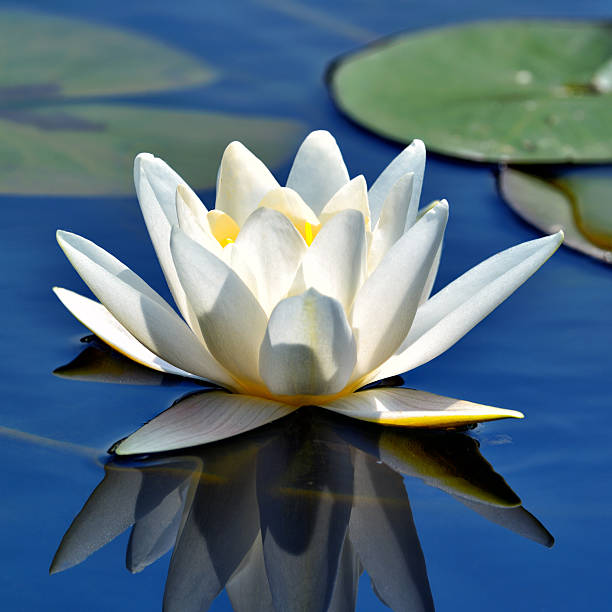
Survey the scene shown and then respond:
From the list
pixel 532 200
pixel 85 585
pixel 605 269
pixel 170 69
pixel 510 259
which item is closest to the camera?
pixel 85 585

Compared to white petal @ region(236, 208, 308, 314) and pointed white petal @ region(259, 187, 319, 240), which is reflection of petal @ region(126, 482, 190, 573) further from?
pointed white petal @ region(259, 187, 319, 240)

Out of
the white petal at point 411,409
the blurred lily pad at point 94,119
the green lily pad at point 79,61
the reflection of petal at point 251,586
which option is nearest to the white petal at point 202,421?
the white petal at point 411,409

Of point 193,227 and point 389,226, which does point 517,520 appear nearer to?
point 389,226

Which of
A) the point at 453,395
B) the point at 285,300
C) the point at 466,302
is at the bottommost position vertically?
the point at 453,395

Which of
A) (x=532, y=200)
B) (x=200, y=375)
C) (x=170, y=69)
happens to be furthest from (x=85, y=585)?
(x=170, y=69)

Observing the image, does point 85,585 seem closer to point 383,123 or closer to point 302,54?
point 383,123

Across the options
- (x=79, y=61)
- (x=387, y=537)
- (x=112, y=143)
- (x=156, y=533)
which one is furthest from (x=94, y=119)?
(x=387, y=537)
